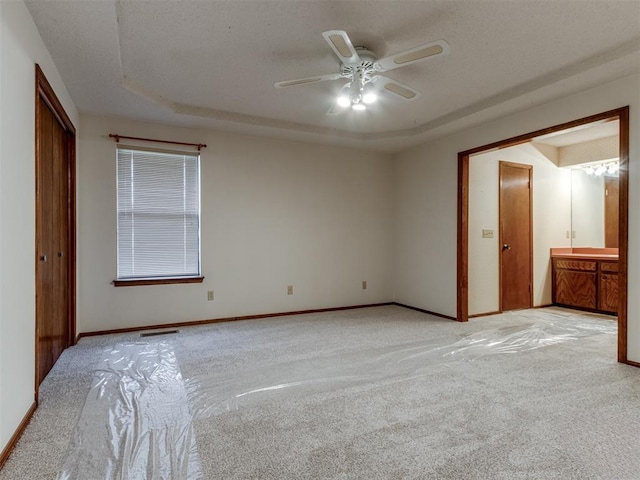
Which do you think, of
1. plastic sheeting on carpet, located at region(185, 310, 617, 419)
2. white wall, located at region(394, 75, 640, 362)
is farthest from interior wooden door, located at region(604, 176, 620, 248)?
white wall, located at region(394, 75, 640, 362)

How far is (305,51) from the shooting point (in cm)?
261

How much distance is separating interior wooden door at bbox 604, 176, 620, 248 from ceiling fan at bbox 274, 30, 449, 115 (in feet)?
15.7

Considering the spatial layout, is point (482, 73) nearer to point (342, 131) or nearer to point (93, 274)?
point (342, 131)

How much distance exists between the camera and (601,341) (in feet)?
11.6

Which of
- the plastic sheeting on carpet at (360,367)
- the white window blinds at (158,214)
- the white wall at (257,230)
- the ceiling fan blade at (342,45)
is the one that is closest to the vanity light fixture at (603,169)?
the plastic sheeting on carpet at (360,367)

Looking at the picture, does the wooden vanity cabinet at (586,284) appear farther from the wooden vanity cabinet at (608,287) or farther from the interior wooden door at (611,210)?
the interior wooden door at (611,210)

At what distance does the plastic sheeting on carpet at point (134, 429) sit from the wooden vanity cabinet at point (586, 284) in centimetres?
543

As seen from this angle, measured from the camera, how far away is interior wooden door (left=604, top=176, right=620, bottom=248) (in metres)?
5.50

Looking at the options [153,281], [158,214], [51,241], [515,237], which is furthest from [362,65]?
[515,237]

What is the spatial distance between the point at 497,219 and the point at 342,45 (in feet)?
12.0

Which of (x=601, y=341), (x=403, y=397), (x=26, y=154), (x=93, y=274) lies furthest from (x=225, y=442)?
(x=601, y=341)

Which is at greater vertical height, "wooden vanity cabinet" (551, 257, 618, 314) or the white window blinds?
the white window blinds

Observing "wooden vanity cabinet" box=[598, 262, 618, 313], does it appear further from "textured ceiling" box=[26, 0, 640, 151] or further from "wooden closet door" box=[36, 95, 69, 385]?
"wooden closet door" box=[36, 95, 69, 385]

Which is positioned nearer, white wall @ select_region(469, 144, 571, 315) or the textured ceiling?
the textured ceiling
